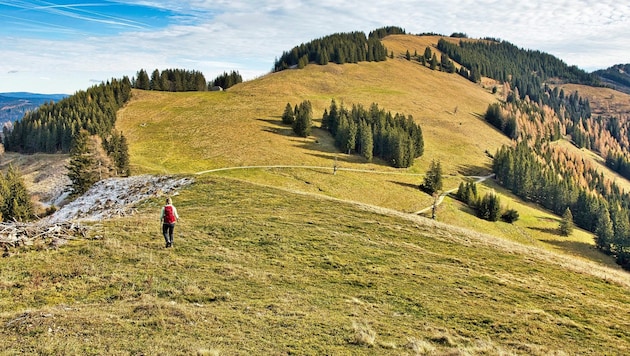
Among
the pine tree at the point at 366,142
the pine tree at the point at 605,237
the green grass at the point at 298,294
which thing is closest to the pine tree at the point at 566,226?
the pine tree at the point at 605,237

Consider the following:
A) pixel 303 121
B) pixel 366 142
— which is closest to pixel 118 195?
pixel 303 121

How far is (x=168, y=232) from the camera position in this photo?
22891mm

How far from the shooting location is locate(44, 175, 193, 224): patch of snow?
38.4m

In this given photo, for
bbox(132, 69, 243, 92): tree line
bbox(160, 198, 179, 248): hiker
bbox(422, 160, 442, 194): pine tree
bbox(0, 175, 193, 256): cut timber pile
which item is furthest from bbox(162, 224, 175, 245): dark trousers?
bbox(132, 69, 243, 92): tree line

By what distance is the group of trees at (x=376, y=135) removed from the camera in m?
108

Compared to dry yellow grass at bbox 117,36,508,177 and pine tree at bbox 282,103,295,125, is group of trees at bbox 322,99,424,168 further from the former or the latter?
pine tree at bbox 282,103,295,125

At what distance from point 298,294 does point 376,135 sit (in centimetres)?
9800

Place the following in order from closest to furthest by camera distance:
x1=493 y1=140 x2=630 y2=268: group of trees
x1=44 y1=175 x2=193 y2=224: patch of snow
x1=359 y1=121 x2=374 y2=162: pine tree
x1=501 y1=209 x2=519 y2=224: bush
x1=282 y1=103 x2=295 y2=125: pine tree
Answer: x1=44 y1=175 x2=193 y2=224: patch of snow, x1=501 y1=209 x2=519 y2=224: bush, x1=493 y1=140 x2=630 y2=268: group of trees, x1=359 y1=121 x2=374 y2=162: pine tree, x1=282 y1=103 x2=295 y2=125: pine tree

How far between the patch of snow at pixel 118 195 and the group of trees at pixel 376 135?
6838 cm

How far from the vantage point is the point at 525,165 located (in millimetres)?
124312

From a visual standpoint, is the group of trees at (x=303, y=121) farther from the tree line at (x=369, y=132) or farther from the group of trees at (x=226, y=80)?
the group of trees at (x=226, y=80)

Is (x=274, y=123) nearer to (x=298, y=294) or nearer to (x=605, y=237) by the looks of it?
(x=605, y=237)

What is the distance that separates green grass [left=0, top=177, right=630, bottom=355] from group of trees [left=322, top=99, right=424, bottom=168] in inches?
3088

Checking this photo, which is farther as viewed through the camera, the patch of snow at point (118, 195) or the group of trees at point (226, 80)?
the group of trees at point (226, 80)
